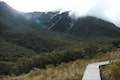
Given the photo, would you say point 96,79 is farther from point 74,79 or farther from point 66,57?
point 66,57

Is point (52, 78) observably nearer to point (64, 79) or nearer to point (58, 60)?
point (64, 79)

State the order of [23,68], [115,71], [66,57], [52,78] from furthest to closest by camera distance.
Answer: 1. [23,68]
2. [66,57]
3. [52,78]
4. [115,71]

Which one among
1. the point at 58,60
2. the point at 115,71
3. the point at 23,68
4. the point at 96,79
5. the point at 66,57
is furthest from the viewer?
the point at 23,68

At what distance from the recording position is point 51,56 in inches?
1768

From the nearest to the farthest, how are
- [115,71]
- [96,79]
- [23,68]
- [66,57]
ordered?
[96,79] < [115,71] < [66,57] < [23,68]

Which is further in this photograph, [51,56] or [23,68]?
[23,68]

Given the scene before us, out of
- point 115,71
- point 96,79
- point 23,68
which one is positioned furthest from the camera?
point 23,68

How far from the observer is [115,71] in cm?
1539

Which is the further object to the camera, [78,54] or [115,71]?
[78,54]

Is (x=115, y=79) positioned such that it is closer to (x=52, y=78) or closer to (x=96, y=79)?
(x=96, y=79)

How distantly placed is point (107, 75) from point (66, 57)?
29.6 meters

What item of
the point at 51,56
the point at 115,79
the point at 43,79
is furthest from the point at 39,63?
the point at 115,79

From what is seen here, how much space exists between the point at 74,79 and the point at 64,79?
474mm

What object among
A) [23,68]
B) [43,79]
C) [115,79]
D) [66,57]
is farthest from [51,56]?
[115,79]
